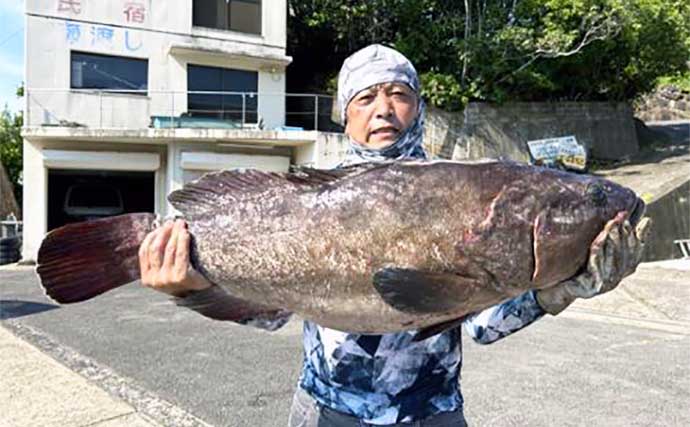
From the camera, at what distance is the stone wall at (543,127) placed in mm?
20547

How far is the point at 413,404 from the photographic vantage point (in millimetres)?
2061

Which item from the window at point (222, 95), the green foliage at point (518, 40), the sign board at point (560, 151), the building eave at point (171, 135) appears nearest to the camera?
the building eave at point (171, 135)

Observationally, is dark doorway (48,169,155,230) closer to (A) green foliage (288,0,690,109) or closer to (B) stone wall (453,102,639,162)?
(A) green foliage (288,0,690,109)

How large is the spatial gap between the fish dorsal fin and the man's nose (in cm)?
37

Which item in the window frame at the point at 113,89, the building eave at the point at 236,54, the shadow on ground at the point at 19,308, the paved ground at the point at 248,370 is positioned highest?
the building eave at the point at 236,54

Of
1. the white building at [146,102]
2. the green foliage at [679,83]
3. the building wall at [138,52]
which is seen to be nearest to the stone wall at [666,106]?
the green foliage at [679,83]

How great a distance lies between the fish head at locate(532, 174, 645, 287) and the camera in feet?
5.70

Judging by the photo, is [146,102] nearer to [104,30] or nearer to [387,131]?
[104,30]

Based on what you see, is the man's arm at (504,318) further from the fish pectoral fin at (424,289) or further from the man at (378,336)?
the fish pectoral fin at (424,289)

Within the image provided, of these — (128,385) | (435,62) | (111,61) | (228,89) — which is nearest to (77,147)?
(111,61)

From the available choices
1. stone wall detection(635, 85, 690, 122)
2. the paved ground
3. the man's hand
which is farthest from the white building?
stone wall detection(635, 85, 690, 122)

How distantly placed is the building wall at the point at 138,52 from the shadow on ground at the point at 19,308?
30.3 ft

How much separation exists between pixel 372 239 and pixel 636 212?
2.56 ft

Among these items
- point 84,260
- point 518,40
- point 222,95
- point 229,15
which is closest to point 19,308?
point 84,260
